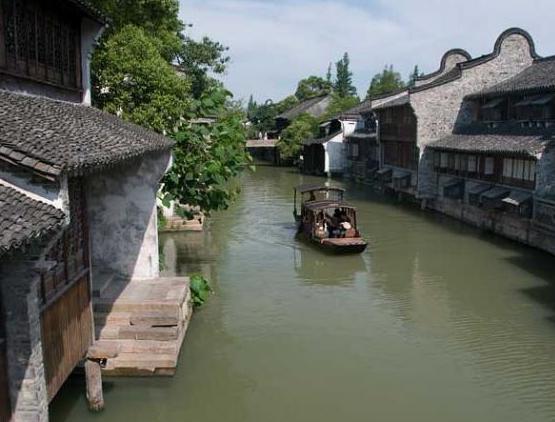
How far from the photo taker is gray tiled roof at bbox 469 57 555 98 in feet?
92.1

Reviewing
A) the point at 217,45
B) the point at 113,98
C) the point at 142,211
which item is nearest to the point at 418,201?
the point at 217,45

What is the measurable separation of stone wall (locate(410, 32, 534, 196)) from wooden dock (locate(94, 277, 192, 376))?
25.6 m

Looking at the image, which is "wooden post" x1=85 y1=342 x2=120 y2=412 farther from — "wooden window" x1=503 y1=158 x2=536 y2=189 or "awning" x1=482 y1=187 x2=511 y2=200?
"awning" x1=482 y1=187 x2=511 y2=200

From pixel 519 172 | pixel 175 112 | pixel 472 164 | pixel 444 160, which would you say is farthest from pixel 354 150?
pixel 175 112

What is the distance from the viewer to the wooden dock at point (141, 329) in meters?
11.5

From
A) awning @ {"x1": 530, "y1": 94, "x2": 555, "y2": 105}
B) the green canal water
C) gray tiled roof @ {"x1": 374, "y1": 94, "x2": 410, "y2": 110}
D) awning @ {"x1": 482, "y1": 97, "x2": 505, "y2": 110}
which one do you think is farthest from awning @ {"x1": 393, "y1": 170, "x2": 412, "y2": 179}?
the green canal water

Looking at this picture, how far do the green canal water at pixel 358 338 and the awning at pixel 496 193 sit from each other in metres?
1.87

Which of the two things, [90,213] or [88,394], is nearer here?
[88,394]

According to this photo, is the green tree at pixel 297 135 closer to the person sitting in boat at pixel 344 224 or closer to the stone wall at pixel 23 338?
the person sitting in boat at pixel 344 224

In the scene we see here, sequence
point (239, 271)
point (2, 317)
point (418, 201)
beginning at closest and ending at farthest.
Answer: point (2, 317)
point (239, 271)
point (418, 201)

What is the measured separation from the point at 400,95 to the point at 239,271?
28.5 meters

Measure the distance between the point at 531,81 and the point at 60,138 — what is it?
2742cm

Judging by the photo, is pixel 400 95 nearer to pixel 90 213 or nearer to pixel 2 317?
pixel 90 213

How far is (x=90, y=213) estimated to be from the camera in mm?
13898
